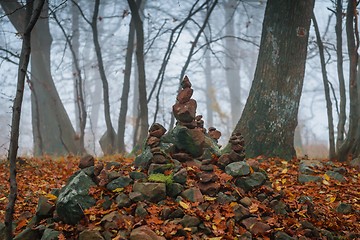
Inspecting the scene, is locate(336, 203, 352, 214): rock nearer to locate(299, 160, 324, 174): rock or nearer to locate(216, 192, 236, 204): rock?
locate(299, 160, 324, 174): rock

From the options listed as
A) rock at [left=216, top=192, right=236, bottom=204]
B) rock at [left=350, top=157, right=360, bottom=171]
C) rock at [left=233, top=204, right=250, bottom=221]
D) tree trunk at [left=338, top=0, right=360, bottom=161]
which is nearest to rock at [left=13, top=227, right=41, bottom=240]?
rock at [left=216, top=192, right=236, bottom=204]

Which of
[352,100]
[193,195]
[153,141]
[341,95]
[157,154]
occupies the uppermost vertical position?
[341,95]

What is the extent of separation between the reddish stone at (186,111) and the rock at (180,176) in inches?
34.7

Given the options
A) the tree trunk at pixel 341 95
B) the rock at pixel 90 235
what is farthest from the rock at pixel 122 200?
the tree trunk at pixel 341 95

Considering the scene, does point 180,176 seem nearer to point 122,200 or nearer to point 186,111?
point 122,200

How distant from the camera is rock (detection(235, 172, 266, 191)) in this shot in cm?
408

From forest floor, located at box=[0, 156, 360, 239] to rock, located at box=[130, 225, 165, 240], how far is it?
197mm

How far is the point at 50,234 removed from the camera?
3375 millimetres

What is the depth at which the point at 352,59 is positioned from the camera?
632 cm

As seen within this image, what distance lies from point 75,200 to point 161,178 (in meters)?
0.91

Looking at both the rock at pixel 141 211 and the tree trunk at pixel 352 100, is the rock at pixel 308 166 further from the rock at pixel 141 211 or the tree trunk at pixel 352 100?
the rock at pixel 141 211

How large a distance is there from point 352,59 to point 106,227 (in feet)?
17.2

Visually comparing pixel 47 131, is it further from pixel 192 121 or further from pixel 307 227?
pixel 307 227

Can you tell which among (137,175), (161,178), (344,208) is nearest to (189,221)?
(161,178)
